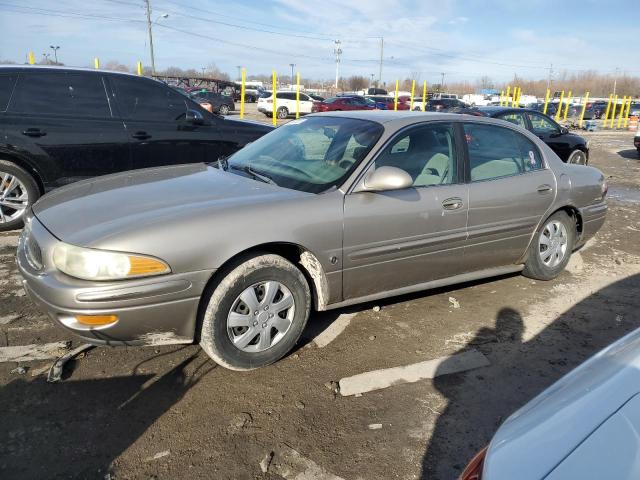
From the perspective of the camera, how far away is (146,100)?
5.91 m

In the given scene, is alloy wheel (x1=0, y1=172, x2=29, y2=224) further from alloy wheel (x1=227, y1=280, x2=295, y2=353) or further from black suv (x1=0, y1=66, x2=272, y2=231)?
alloy wheel (x1=227, y1=280, x2=295, y2=353)

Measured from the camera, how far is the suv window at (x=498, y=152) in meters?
3.98

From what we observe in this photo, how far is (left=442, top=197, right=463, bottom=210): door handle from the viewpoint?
365cm

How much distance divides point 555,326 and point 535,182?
1237 millimetres

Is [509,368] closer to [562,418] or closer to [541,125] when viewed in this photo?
[562,418]

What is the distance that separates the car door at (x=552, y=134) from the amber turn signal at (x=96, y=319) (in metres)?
9.91

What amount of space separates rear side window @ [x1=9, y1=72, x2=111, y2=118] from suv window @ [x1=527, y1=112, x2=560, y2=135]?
828cm

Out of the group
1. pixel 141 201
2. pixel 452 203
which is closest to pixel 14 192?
pixel 141 201

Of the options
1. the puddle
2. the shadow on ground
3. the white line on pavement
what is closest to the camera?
the shadow on ground

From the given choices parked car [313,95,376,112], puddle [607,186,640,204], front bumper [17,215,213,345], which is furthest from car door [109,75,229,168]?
parked car [313,95,376,112]

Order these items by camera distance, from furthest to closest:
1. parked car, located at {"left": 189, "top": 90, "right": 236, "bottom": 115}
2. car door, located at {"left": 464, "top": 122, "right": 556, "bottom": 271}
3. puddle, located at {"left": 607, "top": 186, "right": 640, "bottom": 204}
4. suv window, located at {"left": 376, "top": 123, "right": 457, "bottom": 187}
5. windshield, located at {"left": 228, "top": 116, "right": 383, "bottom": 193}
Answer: parked car, located at {"left": 189, "top": 90, "right": 236, "bottom": 115}, puddle, located at {"left": 607, "top": 186, "right": 640, "bottom": 204}, car door, located at {"left": 464, "top": 122, "right": 556, "bottom": 271}, suv window, located at {"left": 376, "top": 123, "right": 457, "bottom": 187}, windshield, located at {"left": 228, "top": 116, "right": 383, "bottom": 193}

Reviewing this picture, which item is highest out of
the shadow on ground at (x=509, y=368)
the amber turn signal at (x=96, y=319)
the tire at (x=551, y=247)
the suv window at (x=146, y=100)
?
the suv window at (x=146, y=100)

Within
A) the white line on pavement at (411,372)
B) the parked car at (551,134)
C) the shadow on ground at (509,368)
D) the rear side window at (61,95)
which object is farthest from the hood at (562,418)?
the parked car at (551,134)

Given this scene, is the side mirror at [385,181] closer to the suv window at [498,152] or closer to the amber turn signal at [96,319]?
the suv window at [498,152]
